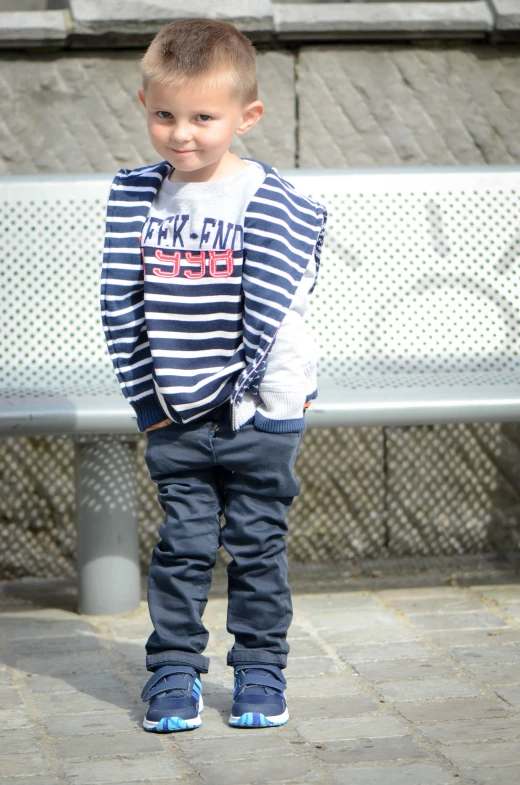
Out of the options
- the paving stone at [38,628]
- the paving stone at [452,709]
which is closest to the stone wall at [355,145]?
the paving stone at [38,628]

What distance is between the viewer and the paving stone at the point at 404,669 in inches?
109

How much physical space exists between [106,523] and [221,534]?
0.88 m

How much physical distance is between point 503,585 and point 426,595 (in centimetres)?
29

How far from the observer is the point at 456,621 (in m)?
3.23

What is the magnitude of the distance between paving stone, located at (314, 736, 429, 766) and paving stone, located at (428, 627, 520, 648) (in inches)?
26.8

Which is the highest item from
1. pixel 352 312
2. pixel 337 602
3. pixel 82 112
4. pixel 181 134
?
pixel 181 134

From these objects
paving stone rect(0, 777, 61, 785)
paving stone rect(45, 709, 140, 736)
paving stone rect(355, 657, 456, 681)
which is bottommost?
paving stone rect(355, 657, 456, 681)

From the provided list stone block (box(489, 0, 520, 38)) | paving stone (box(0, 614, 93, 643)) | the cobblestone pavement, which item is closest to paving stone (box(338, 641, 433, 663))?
the cobblestone pavement

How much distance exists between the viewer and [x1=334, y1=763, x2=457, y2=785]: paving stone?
2.16 meters

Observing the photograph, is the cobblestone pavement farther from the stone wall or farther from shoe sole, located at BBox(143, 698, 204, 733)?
the stone wall

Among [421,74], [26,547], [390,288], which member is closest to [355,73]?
[421,74]

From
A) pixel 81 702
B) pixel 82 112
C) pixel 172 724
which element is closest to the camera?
pixel 172 724

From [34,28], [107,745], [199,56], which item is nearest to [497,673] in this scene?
[107,745]

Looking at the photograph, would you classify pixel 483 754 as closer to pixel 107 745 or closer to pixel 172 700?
pixel 172 700
